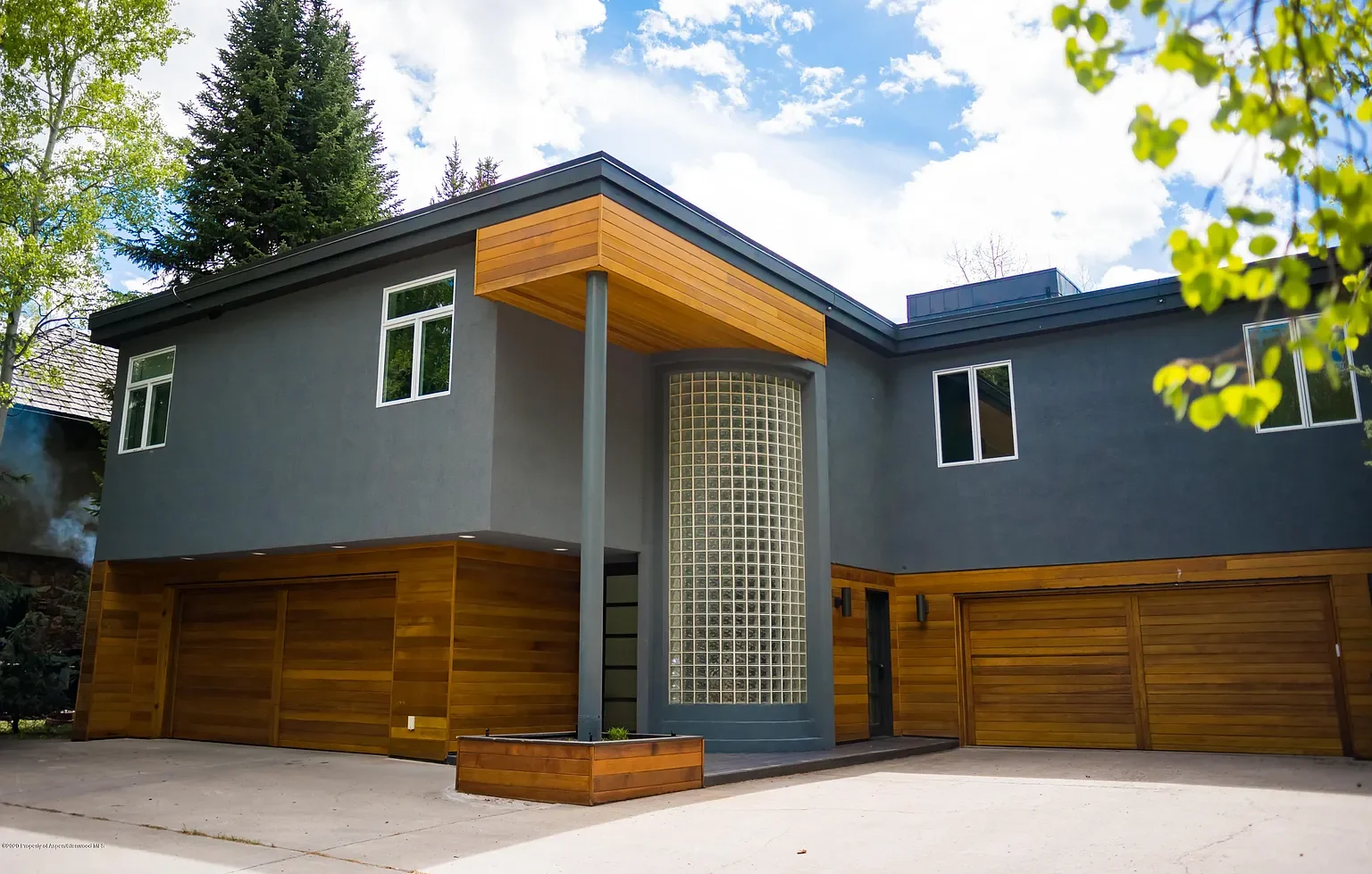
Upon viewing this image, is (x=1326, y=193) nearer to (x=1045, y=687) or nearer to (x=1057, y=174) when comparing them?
(x=1045, y=687)

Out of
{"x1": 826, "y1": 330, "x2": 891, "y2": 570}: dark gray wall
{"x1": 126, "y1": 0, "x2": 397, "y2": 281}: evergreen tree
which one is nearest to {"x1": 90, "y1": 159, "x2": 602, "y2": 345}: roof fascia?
{"x1": 826, "y1": 330, "x2": 891, "y2": 570}: dark gray wall

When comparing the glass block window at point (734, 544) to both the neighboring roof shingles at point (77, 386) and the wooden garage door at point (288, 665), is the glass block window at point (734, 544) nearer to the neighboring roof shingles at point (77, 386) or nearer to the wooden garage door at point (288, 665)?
the wooden garage door at point (288, 665)

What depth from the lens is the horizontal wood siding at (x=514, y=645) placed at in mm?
9422

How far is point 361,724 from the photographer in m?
10.1

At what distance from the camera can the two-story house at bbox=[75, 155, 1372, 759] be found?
358 inches

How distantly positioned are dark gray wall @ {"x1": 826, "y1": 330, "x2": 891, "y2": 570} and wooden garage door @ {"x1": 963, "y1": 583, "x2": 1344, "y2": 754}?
152 centimetres

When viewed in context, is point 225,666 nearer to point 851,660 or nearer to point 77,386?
point 851,660

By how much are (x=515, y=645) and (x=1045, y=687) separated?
5710 mm

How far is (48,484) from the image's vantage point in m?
16.8

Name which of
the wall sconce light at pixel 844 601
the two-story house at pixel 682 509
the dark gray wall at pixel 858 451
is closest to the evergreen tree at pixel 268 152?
the two-story house at pixel 682 509

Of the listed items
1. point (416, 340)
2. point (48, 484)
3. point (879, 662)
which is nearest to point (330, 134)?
point (48, 484)

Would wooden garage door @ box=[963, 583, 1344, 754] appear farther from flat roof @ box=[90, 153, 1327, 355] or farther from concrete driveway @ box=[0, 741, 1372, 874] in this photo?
flat roof @ box=[90, 153, 1327, 355]

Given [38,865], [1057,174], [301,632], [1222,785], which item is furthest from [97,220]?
[1057,174]

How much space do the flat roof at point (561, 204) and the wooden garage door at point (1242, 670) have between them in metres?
3.14
